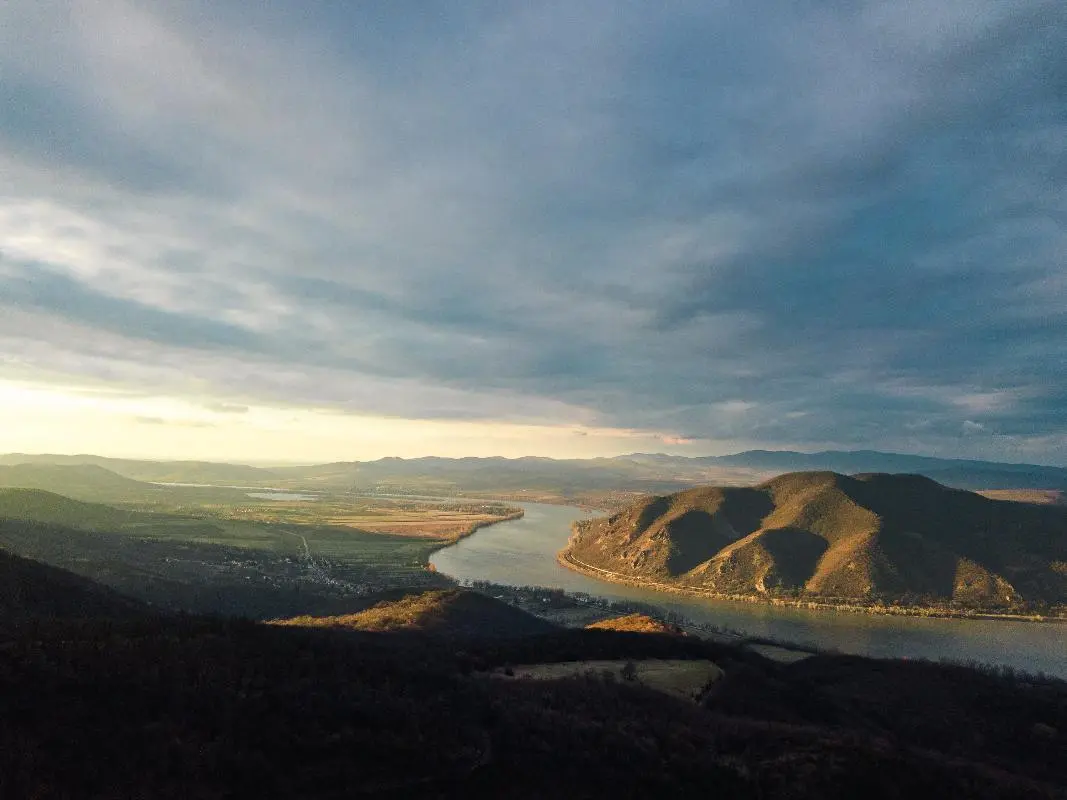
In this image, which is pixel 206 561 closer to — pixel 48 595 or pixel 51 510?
pixel 51 510

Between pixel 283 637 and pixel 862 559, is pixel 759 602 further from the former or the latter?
pixel 283 637

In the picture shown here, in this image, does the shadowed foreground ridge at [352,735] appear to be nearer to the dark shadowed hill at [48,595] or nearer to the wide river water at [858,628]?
the dark shadowed hill at [48,595]

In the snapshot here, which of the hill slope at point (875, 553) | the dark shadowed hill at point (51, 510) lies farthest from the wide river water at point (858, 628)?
the dark shadowed hill at point (51, 510)

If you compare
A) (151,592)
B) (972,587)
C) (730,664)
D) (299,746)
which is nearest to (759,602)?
(972,587)

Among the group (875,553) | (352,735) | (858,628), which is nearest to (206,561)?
(352,735)

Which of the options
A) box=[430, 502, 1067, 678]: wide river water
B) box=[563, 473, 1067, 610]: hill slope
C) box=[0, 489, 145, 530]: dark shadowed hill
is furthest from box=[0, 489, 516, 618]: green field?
box=[563, 473, 1067, 610]: hill slope
